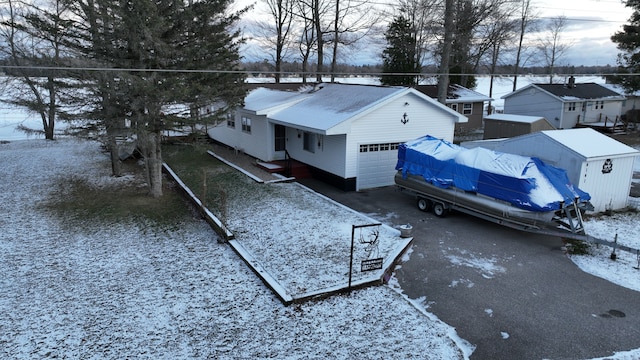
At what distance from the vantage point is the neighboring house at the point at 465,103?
104 feet

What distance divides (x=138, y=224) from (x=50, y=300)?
4.43m

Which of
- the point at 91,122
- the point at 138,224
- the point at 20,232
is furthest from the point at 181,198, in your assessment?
the point at 20,232

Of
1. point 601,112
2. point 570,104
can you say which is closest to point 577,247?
point 570,104

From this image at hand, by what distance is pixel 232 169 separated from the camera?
19281 mm

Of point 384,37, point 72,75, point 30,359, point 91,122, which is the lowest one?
point 30,359

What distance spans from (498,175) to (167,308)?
906cm

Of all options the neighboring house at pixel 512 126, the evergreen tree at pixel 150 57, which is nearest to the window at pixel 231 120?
the evergreen tree at pixel 150 57

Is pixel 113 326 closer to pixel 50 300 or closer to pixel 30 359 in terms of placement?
pixel 30 359

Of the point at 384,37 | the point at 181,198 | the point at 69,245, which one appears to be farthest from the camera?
the point at 384,37

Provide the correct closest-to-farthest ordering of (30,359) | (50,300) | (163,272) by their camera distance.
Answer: (30,359) → (50,300) → (163,272)

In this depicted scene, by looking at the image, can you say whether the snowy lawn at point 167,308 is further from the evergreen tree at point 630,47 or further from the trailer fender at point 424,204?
the evergreen tree at point 630,47

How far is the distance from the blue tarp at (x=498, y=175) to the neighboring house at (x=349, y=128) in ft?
8.82

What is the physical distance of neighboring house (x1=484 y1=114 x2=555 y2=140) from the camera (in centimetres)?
2419

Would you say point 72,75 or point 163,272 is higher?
point 72,75
